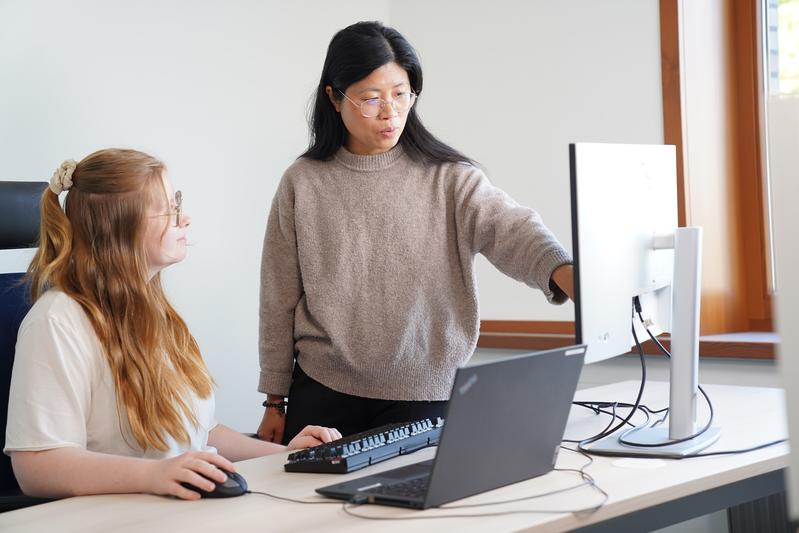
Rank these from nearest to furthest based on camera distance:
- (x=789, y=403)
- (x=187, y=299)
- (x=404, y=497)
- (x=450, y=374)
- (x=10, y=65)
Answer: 1. (x=789, y=403)
2. (x=404, y=497)
3. (x=450, y=374)
4. (x=10, y=65)
5. (x=187, y=299)

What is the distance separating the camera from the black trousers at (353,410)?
1913 mm

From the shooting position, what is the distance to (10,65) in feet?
7.77

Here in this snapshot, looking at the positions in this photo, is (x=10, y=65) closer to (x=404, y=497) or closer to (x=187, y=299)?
(x=187, y=299)

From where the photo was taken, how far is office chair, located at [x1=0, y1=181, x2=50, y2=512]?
1.72 metres

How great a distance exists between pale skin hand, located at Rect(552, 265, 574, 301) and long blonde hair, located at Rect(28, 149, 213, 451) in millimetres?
658

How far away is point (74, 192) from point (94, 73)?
1047 millimetres

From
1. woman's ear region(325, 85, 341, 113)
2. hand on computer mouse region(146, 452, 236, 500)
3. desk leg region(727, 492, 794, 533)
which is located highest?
woman's ear region(325, 85, 341, 113)

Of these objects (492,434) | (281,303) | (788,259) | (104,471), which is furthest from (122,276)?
(788,259)

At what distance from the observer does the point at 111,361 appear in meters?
1.51

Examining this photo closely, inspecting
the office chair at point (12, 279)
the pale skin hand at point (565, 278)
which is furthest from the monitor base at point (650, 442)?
the office chair at point (12, 279)

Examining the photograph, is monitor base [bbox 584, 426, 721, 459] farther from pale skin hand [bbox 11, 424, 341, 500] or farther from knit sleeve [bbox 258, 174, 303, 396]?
knit sleeve [bbox 258, 174, 303, 396]

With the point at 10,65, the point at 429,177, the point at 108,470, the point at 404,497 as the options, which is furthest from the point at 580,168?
the point at 10,65

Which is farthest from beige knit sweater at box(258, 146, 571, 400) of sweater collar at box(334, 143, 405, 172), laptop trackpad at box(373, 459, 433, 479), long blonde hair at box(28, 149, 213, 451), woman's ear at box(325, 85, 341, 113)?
laptop trackpad at box(373, 459, 433, 479)

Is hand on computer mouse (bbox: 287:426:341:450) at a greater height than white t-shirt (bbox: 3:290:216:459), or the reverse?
white t-shirt (bbox: 3:290:216:459)
